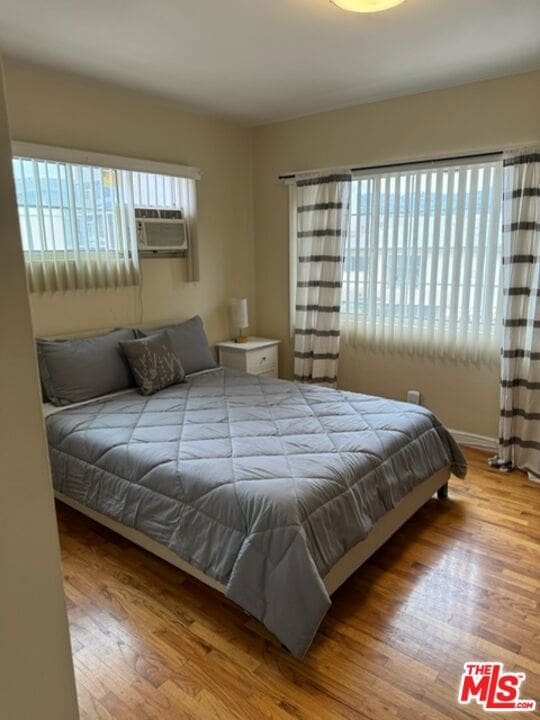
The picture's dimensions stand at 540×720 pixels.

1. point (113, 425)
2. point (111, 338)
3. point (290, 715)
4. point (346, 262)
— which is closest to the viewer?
point (290, 715)

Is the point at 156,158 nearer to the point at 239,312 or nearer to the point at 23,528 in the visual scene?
the point at 239,312

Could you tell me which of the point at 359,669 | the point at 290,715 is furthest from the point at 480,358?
the point at 290,715

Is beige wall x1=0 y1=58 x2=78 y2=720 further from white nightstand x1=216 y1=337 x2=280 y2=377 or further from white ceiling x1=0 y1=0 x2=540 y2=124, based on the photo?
white nightstand x1=216 y1=337 x2=280 y2=377

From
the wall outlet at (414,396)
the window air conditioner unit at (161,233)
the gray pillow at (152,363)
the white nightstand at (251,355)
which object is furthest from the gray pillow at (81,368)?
the wall outlet at (414,396)

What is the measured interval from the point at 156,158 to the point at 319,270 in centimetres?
152

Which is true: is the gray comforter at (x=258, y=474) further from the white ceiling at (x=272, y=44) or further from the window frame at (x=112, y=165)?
the white ceiling at (x=272, y=44)

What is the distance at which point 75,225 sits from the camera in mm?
3229

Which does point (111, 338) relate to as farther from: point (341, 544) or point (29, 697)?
point (29, 697)

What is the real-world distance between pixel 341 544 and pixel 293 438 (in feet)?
1.97

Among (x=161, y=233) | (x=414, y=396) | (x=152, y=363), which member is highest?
(x=161, y=233)

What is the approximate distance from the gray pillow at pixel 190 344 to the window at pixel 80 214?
47 centimetres

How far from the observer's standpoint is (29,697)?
2.53ft

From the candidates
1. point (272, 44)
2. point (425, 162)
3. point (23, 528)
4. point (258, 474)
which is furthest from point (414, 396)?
point (23, 528)

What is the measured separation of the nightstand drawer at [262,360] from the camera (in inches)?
165
